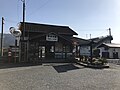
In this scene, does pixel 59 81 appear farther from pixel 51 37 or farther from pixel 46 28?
pixel 46 28


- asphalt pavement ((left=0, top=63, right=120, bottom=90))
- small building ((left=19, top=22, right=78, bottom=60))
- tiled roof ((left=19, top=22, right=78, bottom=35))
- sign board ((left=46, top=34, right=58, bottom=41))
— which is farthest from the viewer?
tiled roof ((left=19, top=22, right=78, bottom=35))

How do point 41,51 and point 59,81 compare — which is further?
point 41,51

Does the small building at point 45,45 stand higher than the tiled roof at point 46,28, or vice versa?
the tiled roof at point 46,28

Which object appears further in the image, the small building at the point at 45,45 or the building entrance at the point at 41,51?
the building entrance at the point at 41,51

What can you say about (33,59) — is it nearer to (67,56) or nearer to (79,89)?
(67,56)

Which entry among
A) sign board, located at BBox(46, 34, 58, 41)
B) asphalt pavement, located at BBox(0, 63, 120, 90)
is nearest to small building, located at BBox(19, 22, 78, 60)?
sign board, located at BBox(46, 34, 58, 41)

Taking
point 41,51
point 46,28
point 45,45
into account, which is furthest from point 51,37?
→ point 46,28

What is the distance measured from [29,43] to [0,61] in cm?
513

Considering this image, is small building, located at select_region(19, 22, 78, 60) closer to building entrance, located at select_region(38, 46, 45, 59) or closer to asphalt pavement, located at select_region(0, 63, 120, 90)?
building entrance, located at select_region(38, 46, 45, 59)

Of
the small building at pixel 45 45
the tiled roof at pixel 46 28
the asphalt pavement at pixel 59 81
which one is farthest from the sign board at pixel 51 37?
the asphalt pavement at pixel 59 81

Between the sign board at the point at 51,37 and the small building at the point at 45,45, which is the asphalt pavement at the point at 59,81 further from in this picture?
the sign board at the point at 51,37

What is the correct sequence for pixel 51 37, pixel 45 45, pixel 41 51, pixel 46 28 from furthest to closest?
pixel 46 28
pixel 45 45
pixel 41 51
pixel 51 37

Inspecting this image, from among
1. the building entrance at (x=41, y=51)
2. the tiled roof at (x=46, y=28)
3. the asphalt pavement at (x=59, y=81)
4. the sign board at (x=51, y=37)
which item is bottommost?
the asphalt pavement at (x=59, y=81)

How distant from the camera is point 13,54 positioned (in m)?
22.0
